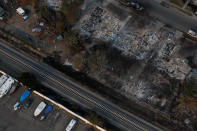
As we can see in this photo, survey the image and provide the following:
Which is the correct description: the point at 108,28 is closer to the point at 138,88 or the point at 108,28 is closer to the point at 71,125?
the point at 138,88

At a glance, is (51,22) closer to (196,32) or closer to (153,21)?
(153,21)

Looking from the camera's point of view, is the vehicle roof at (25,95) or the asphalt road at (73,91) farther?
the vehicle roof at (25,95)

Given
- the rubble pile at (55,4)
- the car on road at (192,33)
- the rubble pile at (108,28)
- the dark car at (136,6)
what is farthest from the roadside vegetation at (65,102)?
the car on road at (192,33)

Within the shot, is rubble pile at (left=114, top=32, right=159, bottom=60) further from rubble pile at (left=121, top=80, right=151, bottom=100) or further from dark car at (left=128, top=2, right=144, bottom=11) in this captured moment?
dark car at (left=128, top=2, right=144, bottom=11)

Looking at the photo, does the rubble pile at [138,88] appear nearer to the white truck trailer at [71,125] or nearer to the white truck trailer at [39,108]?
the white truck trailer at [71,125]

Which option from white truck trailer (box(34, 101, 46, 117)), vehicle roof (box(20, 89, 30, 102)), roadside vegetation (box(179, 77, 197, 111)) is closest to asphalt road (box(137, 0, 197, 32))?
roadside vegetation (box(179, 77, 197, 111))

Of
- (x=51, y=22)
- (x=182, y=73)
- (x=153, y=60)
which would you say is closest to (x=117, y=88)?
(x=153, y=60)

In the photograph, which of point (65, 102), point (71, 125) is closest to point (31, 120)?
point (65, 102)
